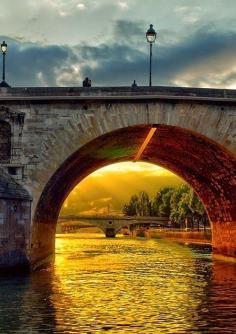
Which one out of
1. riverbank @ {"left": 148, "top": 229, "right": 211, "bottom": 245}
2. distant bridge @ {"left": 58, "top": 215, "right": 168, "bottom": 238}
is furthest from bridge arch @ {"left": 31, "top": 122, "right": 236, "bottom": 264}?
distant bridge @ {"left": 58, "top": 215, "right": 168, "bottom": 238}

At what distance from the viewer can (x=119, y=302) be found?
68.3ft

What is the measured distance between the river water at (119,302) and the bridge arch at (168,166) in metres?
4.53

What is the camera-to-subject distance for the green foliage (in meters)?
84.6

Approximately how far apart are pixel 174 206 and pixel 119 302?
8364 centimetres

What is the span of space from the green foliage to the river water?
169 feet

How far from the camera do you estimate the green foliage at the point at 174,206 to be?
84562 mm

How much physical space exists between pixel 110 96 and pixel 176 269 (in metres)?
10.8

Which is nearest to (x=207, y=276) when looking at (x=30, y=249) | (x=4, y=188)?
(x=30, y=249)

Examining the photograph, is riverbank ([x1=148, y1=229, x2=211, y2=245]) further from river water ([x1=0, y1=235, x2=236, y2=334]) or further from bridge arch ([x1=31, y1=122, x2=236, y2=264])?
river water ([x1=0, y1=235, x2=236, y2=334])

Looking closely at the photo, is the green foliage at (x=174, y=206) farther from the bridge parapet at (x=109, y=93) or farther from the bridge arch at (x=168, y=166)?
the bridge parapet at (x=109, y=93)

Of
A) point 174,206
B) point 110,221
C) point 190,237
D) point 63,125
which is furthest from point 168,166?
point 110,221

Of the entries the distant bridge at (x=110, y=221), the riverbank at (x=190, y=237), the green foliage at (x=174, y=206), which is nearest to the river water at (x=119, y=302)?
the riverbank at (x=190, y=237)

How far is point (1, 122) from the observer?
3089cm

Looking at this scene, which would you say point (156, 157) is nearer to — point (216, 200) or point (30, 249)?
point (216, 200)
